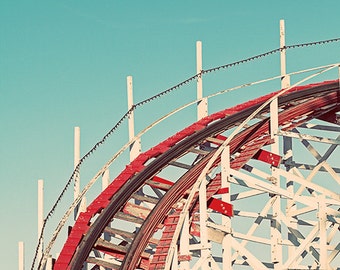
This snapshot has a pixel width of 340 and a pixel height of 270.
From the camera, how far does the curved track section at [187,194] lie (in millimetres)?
26719

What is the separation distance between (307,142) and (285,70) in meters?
2.97

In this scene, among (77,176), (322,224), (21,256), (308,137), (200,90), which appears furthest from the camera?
(200,90)

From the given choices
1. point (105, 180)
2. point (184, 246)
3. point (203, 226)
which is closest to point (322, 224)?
point (203, 226)

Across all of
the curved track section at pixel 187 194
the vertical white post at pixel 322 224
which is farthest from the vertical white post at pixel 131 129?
the vertical white post at pixel 322 224

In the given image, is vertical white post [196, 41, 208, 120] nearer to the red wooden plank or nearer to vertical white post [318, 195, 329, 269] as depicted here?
the red wooden plank

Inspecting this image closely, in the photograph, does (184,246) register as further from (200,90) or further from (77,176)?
(200,90)

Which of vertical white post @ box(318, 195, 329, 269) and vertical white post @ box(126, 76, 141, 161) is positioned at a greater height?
vertical white post @ box(126, 76, 141, 161)

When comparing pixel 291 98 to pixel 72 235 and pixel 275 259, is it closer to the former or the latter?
pixel 275 259

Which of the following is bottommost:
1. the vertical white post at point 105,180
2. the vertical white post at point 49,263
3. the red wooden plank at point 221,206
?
the vertical white post at point 49,263

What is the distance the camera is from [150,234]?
28.1 meters

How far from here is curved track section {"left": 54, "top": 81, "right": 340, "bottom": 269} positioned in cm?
2672

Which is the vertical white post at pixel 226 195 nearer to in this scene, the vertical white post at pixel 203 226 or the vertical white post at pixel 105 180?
the vertical white post at pixel 203 226

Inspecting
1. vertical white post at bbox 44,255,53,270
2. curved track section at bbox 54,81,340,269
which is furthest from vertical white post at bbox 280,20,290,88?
vertical white post at bbox 44,255,53,270

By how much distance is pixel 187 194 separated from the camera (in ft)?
95.6
